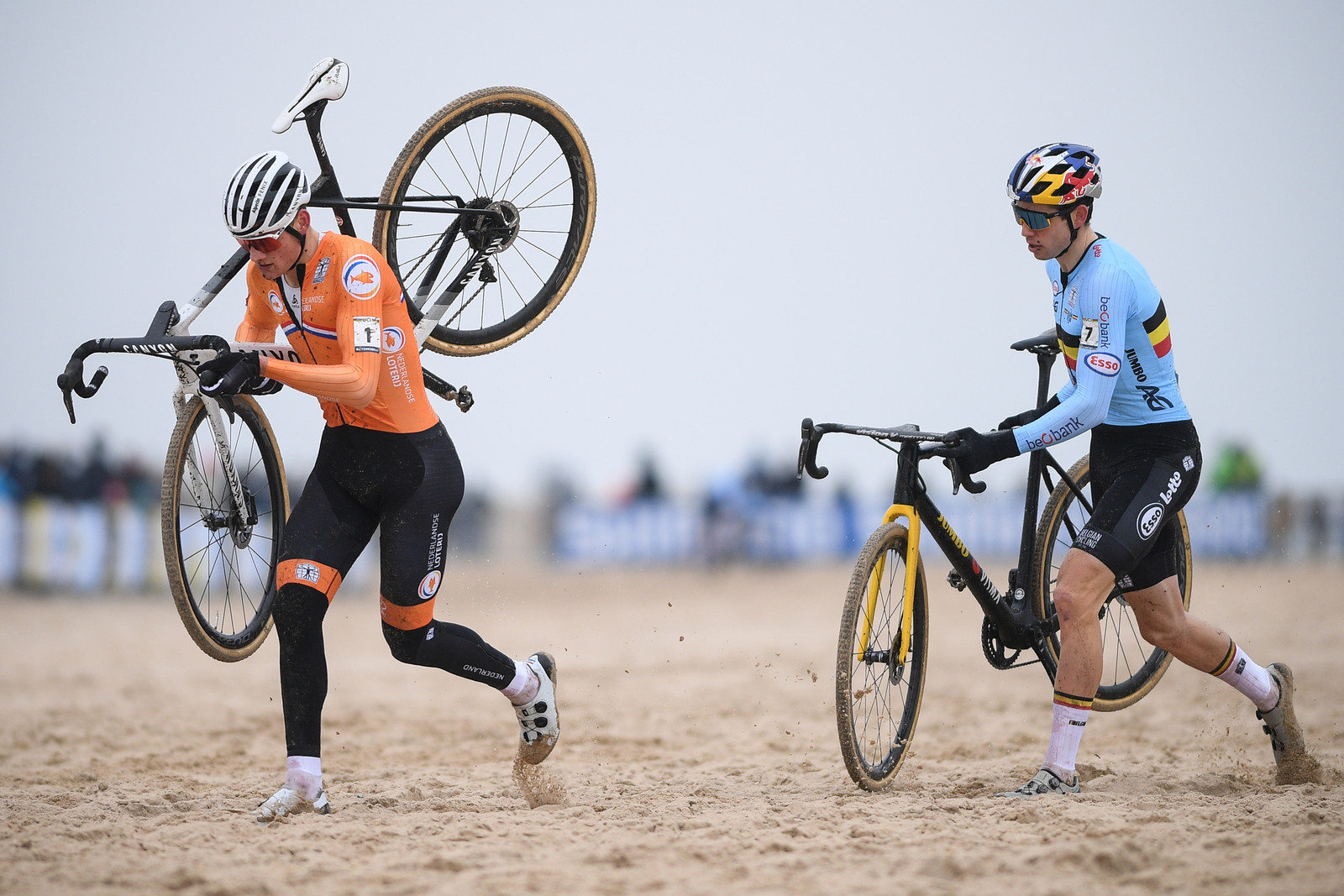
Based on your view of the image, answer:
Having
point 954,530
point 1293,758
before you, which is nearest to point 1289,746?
point 1293,758

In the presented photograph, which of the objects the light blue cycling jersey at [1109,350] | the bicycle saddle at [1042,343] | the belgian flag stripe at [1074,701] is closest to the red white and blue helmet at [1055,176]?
the light blue cycling jersey at [1109,350]

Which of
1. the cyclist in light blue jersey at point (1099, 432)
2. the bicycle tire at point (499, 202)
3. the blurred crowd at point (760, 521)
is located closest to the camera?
the cyclist in light blue jersey at point (1099, 432)

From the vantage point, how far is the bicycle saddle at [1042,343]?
5.90m

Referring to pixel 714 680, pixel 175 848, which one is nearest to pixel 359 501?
pixel 175 848

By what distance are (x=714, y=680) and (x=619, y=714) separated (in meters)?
1.81

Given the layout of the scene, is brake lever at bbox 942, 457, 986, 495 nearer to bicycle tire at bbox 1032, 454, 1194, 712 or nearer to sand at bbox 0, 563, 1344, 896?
bicycle tire at bbox 1032, 454, 1194, 712

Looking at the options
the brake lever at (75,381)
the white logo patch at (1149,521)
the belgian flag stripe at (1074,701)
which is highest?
the brake lever at (75,381)

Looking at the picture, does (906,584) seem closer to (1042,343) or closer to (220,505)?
(1042,343)

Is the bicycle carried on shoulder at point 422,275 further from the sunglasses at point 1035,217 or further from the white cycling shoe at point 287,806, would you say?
the sunglasses at point 1035,217

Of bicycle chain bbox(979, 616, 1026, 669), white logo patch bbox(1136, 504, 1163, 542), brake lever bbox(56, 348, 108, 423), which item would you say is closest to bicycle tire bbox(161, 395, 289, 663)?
brake lever bbox(56, 348, 108, 423)

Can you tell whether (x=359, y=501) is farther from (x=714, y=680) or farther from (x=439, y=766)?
(x=714, y=680)

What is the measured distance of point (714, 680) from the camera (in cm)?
1035

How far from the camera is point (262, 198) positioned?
477 cm

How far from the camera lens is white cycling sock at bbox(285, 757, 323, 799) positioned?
16.3 feet
